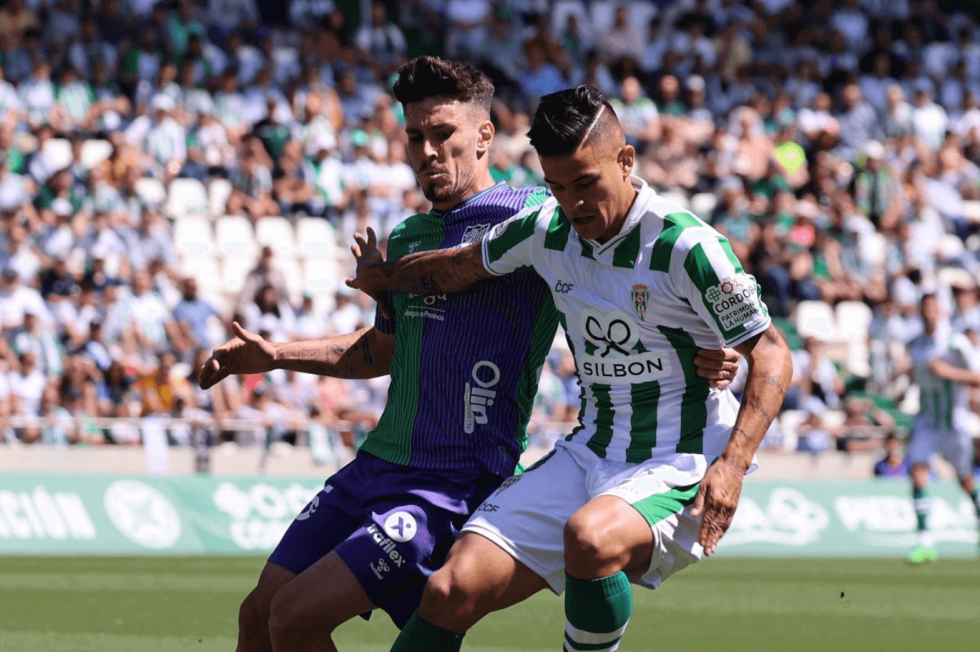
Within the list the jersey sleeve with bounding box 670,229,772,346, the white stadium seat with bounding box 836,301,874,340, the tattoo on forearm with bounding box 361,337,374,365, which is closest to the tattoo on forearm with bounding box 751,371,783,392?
the jersey sleeve with bounding box 670,229,772,346

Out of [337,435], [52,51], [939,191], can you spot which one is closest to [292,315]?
[337,435]

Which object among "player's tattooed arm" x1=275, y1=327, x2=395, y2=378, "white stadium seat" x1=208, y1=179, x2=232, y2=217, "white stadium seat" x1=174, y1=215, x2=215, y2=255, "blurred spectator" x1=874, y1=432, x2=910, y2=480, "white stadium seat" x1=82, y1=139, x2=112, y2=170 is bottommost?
"blurred spectator" x1=874, y1=432, x2=910, y2=480

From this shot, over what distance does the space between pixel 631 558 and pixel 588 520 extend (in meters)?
0.23

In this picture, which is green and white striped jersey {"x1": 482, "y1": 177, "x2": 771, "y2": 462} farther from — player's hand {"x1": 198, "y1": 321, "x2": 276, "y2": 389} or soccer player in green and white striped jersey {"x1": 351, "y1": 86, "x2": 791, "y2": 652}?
player's hand {"x1": 198, "y1": 321, "x2": 276, "y2": 389}

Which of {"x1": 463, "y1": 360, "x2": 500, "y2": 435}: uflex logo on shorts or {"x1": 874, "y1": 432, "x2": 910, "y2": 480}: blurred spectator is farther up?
{"x1": 463, "y1": 360, "x2": 500, "y2": 435}: uflex logo on shorts

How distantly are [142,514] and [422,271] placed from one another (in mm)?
10287

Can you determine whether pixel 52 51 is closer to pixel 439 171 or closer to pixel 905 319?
pixel 905 319

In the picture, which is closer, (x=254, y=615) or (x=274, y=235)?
(x=254, y=615)

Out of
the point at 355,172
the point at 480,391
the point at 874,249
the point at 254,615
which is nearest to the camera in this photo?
the point at 254,615

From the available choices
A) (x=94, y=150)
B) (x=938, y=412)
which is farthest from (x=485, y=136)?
(x=94, y=150)

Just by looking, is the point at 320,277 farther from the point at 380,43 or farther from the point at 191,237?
the point at 380,43

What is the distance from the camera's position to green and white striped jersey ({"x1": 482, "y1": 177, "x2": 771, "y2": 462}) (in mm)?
4750

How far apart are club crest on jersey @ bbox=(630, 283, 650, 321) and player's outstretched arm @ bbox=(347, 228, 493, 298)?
566mm

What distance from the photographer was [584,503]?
16.0 ft
